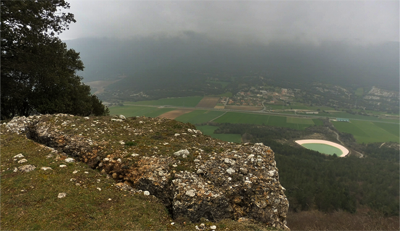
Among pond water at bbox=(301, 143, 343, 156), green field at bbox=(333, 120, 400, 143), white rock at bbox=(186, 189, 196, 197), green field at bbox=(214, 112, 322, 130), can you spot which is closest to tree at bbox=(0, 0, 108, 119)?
white rock at bbox=(186, 189, 196, 197)

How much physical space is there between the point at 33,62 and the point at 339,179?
78269mm

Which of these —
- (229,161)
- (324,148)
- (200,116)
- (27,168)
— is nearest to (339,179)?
(324,148)

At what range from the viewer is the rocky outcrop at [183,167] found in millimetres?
6863

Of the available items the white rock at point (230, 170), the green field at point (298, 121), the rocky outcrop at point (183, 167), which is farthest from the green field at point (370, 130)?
the white rock at point (230, 170)

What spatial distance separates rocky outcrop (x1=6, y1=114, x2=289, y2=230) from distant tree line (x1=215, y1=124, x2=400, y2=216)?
4628 centimetres

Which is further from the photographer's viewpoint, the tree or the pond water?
the pond water

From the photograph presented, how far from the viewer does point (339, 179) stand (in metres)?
58.7

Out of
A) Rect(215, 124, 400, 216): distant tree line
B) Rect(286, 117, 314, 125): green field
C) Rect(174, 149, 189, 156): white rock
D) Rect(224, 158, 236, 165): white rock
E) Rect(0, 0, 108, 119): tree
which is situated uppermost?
Rect(0, 0, 108, 119): tree

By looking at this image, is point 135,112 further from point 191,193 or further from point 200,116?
point 191,193

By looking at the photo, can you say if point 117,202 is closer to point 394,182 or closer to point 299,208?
point 299,208

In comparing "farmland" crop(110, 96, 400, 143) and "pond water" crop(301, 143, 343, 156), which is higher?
"farmland" crop(110, 96, 400, 143)

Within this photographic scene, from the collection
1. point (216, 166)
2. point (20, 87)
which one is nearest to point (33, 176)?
point (216, 166)

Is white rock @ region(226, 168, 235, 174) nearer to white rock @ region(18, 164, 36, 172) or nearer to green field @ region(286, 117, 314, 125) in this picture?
white rock @ region(18, 164, 36, 172)

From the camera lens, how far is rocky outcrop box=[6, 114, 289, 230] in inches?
270
